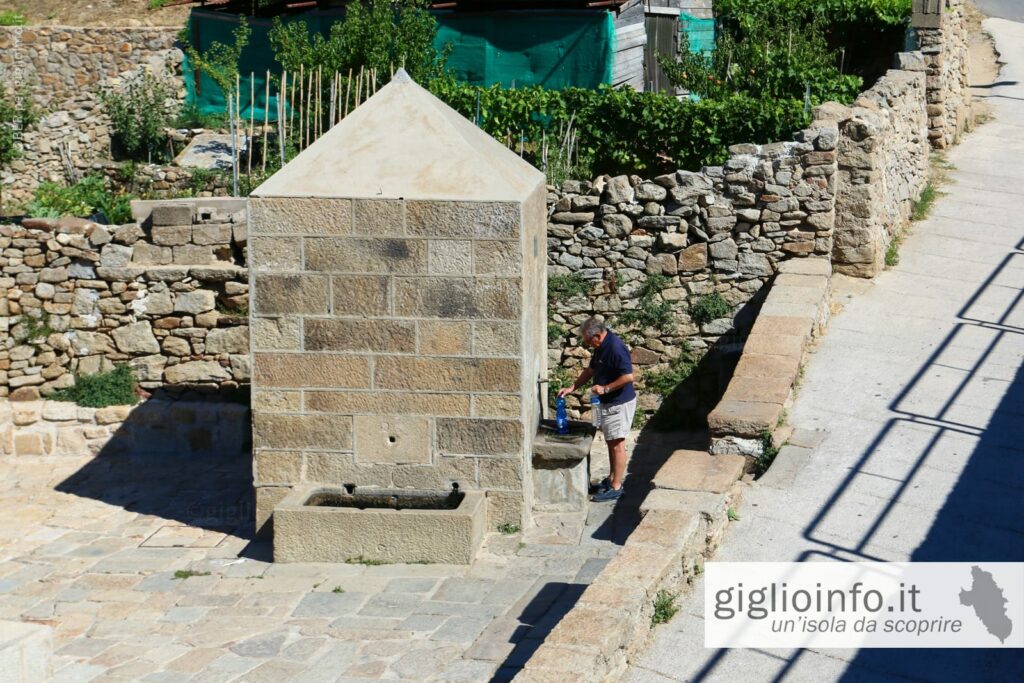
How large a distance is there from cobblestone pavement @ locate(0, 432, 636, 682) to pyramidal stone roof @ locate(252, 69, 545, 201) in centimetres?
230

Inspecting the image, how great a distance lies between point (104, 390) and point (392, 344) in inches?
174

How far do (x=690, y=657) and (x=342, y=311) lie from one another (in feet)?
10.7

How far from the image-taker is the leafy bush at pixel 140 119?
16891mm

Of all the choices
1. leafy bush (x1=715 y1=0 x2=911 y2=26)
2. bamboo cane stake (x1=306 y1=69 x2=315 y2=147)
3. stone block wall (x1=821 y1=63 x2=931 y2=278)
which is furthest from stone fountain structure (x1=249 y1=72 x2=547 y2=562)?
leafy bush (x1=715 y1=0 x2=911 y2=26)

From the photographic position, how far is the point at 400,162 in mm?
8219

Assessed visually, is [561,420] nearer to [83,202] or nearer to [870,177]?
[870,177]

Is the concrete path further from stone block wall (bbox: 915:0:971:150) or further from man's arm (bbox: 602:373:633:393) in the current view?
stone block wall (bbox: 915:0:971:150)

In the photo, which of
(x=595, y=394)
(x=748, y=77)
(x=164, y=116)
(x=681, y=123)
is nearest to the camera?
(x=595, y=394)

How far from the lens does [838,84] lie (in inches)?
523

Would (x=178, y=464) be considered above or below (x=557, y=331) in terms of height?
Result: below

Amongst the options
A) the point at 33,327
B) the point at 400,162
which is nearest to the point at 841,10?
the point at 400,162

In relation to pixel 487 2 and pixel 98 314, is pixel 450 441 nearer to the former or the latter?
pixel 98 314

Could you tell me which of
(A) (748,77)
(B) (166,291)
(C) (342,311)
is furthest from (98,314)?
(A) (748,77)

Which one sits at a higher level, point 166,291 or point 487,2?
point 487,2
